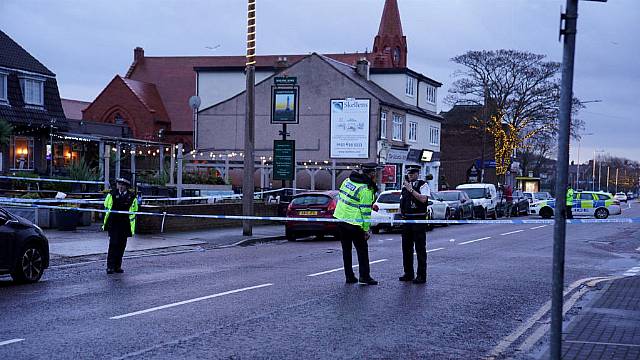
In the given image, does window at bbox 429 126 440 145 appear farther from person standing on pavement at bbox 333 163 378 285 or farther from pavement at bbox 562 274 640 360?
pavement at bbox 562 274 640 360

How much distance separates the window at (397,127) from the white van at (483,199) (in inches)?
461

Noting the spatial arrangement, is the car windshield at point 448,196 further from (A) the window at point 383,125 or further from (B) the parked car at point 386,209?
(A) the window at point 383,125

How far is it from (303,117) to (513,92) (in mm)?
20151

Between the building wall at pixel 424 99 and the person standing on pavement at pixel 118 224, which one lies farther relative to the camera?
the building wall at pixel 424 99

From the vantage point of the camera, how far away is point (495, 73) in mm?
62344

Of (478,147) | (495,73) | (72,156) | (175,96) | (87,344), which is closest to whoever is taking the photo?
(87,344)

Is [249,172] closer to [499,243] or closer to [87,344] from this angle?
[499,243]

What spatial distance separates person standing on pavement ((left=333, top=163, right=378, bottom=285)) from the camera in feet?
41.1

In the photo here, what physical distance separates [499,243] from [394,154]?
97.4 ft

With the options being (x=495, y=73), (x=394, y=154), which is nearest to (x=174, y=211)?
(x=394, y=154)

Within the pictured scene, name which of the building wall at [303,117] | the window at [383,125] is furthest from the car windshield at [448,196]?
the window at [383,125]

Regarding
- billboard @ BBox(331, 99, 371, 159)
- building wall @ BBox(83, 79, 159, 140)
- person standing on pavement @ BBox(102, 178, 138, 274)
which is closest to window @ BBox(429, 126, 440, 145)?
billboard @ BBox(331, 99, 371, 159)

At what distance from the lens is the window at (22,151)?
3961cm

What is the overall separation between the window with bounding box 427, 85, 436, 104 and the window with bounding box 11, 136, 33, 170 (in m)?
31.1
